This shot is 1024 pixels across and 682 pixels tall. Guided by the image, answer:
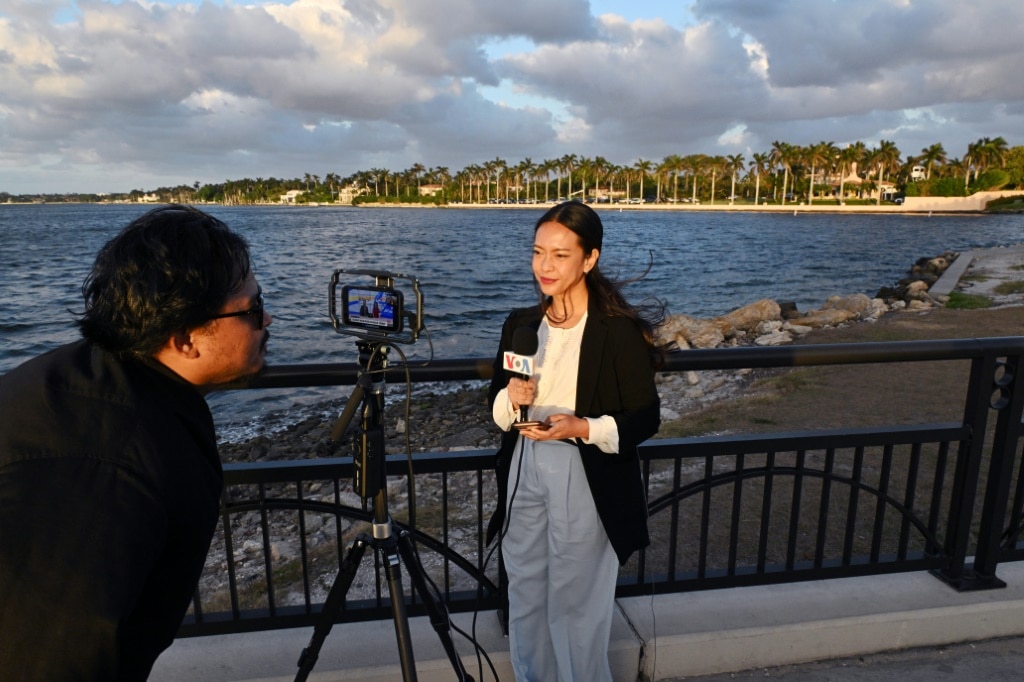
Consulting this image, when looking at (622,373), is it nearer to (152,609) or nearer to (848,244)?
(152,609)

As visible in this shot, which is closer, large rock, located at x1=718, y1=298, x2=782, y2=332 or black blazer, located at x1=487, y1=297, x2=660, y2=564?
black blazer, located at x1=487, y1=297, x2=660, y2=564

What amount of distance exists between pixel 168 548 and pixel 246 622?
1.67m

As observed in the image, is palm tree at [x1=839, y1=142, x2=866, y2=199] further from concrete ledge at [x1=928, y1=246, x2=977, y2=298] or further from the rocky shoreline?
the rocky shoreline

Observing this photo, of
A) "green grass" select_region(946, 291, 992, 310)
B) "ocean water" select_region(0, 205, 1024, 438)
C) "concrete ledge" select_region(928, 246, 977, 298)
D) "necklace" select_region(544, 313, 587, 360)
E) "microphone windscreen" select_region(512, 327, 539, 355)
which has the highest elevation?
"microphone windscreen" select_region(512, 327, 539, 355)

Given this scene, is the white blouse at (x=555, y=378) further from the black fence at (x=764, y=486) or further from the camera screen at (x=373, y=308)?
the camera screen at (x=373, y=308)

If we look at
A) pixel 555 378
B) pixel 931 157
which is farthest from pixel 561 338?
pixel 931 157

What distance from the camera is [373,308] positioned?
184 cm

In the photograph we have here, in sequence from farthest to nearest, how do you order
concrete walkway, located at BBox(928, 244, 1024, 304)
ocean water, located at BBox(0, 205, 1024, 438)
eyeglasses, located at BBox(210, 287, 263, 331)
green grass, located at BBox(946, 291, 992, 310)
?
concrete walkway, located at BBox(928, 244, 1024, 304) → green grass, located at BBox(946, 291, 992, 310) → ocean water, located at BBox(0, 205, 1024, 438) → eyeglasses, located at BBox(210, 287, 263, 331)

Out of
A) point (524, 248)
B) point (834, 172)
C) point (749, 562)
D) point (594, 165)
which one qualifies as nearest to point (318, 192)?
point (594, 165)

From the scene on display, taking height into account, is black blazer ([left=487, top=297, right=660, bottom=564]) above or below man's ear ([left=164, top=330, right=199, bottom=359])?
below

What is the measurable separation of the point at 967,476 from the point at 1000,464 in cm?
14

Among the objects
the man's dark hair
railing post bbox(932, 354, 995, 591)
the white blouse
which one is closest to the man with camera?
the man's dark hair

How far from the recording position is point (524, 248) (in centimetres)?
5403

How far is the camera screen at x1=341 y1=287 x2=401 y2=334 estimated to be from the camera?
1812 millimetres
